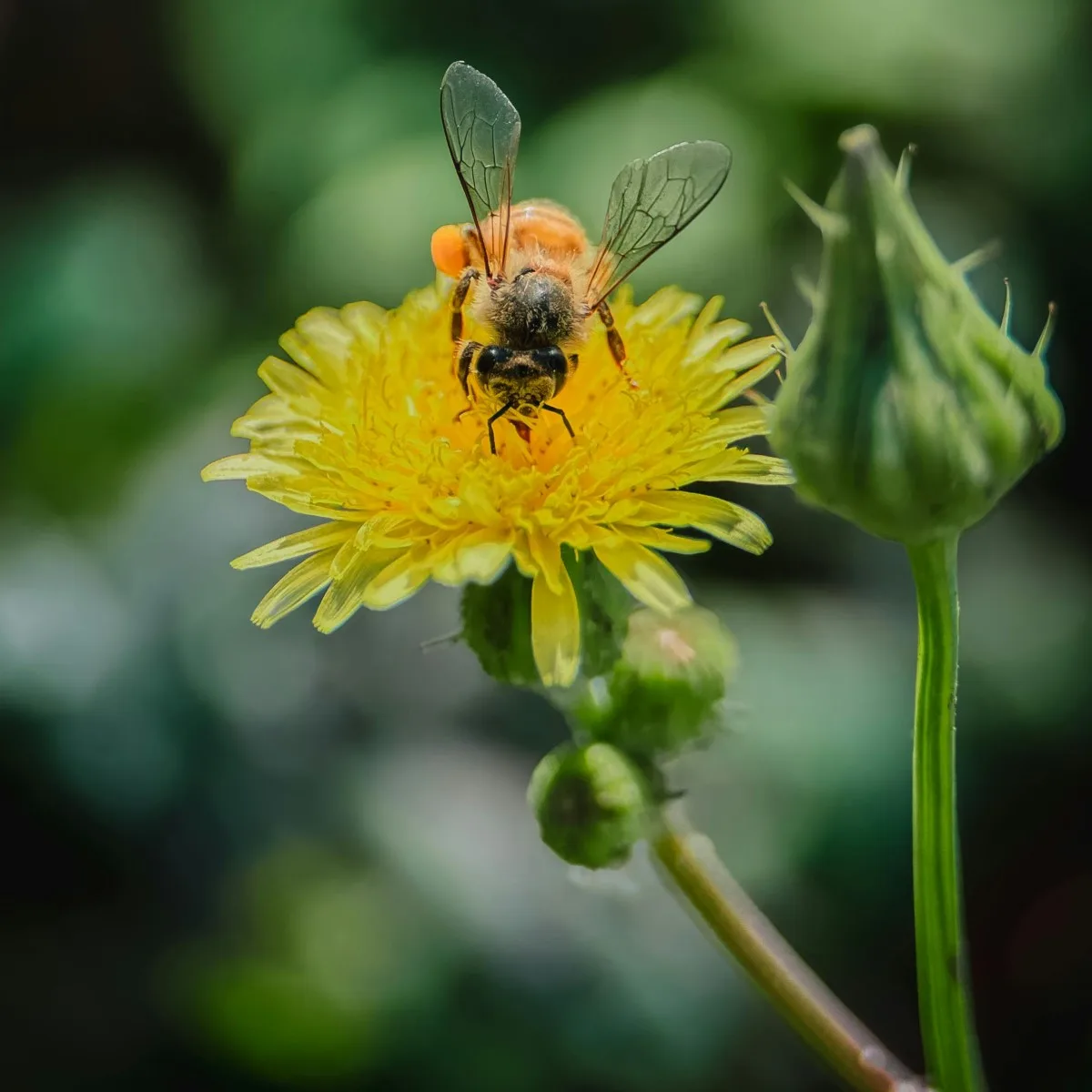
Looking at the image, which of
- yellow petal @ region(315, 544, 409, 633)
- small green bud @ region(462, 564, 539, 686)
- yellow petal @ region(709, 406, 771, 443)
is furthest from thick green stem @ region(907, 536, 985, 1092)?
yellow petal @ region(315, 544, 409, 633)

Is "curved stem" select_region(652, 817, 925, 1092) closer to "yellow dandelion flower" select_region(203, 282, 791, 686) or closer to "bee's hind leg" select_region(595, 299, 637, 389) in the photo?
"yellow dandelion flower" select_region(203, 282, 791, 686)

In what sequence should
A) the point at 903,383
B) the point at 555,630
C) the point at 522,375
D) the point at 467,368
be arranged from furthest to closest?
the point at 467,368, the point at 522,375, the point at 555,630, the point at 903,383

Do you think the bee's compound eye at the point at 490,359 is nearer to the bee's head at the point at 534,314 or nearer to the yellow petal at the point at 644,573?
the bee's head at the point at 534,314

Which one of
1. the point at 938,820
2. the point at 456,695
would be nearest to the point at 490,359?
the point at 938,820

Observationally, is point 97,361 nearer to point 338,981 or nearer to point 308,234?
point 308,234

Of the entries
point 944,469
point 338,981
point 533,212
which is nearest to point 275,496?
point 533,212

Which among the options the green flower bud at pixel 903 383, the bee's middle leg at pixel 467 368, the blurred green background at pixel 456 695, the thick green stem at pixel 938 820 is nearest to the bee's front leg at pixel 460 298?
the bee's middle leg at pixel 467 368

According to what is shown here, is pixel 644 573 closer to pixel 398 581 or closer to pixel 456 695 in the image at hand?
pixel 398 581
